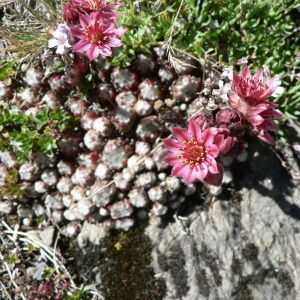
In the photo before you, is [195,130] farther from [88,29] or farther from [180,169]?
[88,29]

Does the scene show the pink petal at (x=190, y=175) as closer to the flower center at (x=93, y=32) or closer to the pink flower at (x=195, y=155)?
the pink flower at (x=195, y=155)

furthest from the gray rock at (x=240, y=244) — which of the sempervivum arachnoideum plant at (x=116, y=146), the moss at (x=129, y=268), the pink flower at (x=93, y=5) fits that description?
the pink flower at (x=93, y=5)

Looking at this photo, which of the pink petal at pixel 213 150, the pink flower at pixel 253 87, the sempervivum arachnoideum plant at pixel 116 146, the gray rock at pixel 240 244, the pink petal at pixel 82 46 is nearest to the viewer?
the pink petal at pixel 213 150

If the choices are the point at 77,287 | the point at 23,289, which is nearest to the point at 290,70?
the point at 77,287

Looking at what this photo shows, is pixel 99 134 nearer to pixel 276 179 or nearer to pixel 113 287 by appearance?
pixel 113 287

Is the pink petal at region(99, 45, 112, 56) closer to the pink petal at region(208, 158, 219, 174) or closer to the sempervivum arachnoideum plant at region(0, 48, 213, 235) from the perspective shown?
the sempervivum arachnoideum plant at region(0, 48, 213, 235)
